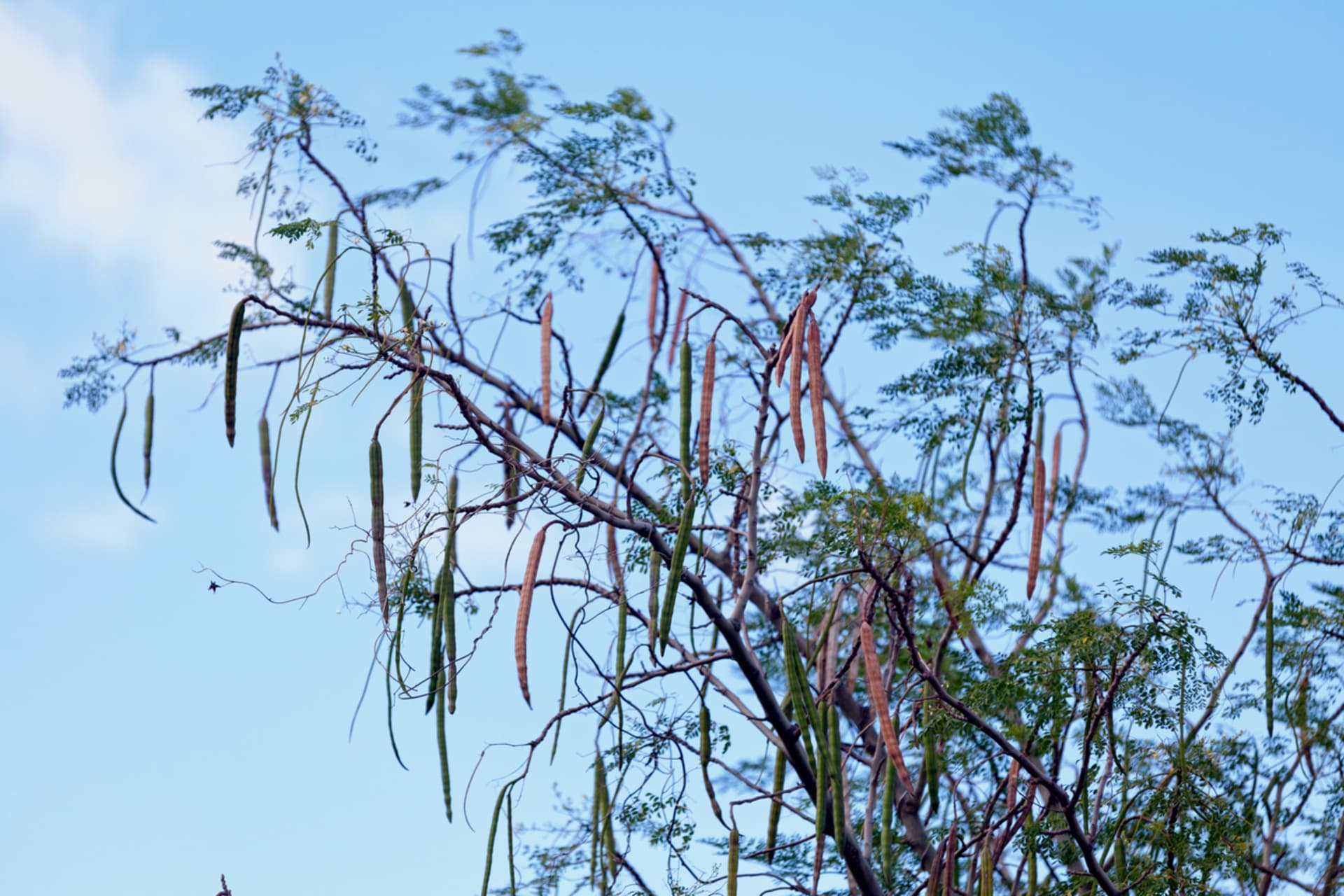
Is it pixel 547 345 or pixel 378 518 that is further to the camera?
pixel 547 345

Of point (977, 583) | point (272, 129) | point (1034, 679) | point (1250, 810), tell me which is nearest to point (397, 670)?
point (1034, 679)

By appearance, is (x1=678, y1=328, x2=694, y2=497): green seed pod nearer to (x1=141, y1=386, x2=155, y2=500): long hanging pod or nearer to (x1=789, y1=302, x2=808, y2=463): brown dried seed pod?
(x1=789, y1=302, x2=808, y2=463): brown dried seed pod

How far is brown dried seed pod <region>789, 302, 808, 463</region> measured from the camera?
12.1 feet

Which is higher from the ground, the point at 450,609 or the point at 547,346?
the point at 547,346

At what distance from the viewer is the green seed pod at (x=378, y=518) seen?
3.54 meters

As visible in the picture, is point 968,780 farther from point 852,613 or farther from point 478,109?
point 478,109

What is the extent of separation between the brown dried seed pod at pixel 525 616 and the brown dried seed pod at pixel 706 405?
507 mm

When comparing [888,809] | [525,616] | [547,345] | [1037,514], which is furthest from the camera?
[1037,514]

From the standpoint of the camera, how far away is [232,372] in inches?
152

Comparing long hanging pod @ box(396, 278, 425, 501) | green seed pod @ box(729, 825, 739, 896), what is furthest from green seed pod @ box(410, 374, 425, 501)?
green seed pod @ box(729, 825, 739, 896)

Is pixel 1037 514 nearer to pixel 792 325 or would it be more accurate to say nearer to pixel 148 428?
pixel 792 325

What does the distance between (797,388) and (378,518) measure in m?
1.12

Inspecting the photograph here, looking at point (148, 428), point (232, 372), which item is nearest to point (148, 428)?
point (148, 428)

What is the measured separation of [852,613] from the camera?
21.7 feet
